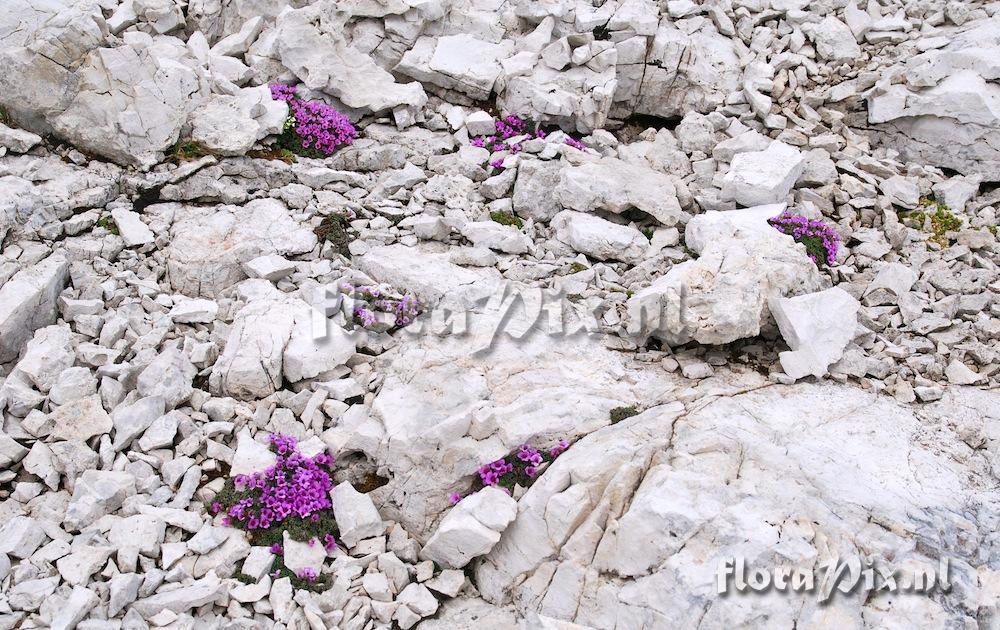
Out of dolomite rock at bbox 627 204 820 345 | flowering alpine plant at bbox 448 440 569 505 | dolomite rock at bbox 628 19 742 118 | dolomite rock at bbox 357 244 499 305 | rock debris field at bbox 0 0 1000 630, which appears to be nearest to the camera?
rock debris field at bbox 0 0 1000 630

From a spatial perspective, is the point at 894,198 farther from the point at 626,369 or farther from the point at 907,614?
the point at 907,614

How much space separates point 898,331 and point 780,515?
18.9 feet

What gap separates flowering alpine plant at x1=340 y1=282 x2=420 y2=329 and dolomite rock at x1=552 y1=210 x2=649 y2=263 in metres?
3.52

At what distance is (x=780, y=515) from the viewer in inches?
334

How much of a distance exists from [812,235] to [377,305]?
861 centimetres

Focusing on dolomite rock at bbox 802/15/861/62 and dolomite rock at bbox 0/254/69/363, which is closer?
dolomite rock at bbox 0/254/69/363

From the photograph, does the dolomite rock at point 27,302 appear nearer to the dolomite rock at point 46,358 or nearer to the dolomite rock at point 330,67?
the dolomite rock at point 46,358

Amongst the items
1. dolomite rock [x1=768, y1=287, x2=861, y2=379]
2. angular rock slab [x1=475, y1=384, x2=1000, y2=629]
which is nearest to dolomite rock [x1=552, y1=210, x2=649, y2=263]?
dolomite rock [x1=768, y1=287, x2=861, y2=379]

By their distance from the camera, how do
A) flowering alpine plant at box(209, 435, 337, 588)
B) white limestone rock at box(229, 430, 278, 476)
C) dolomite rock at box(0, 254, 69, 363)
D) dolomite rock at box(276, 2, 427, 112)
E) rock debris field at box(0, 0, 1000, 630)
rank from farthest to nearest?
dolomite rock at box(276, 2, 427, 112)
dolomite rock at box(0, 254, 69, 363)
white limestone rock at box(229, 430, 278, 476)
flowering alpine plant at box(209, 435, 337, 588)
rock debris field at box(0, 0, 1000, 630)

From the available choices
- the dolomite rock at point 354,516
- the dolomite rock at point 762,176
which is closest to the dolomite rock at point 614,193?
the dolomite rock at point 762,176

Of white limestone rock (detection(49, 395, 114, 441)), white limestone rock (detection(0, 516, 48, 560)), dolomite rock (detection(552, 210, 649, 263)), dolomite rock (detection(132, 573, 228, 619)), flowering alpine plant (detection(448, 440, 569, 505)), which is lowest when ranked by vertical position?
dolomite rock (detection(132, 573, 228, 619))

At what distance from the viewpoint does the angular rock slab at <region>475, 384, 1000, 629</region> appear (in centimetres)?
796

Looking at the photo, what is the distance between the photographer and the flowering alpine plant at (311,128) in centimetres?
1659

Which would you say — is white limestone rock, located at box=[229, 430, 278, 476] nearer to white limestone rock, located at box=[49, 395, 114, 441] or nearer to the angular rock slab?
white limestone rock, located at box=[49, 395, 114, 441]
